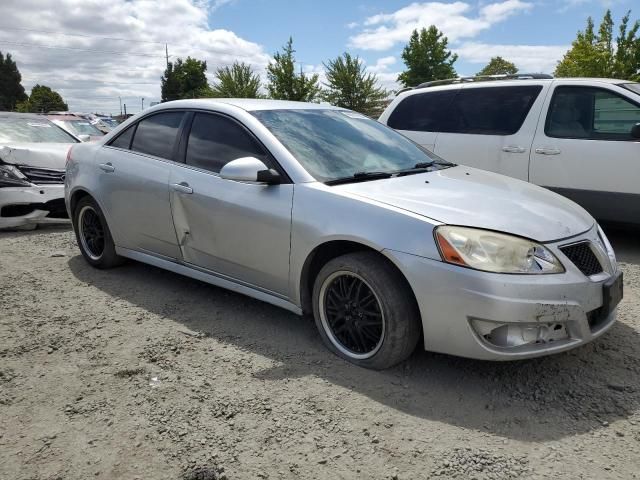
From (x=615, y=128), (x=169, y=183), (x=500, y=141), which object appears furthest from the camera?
(x=500, y=141)

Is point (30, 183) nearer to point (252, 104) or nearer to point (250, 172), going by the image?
point (252, 104)

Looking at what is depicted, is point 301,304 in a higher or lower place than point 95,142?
lower

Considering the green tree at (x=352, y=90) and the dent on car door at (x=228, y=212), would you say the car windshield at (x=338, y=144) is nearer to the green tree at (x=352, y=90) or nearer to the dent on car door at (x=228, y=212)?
the dent on car door at (x=228, y=212)

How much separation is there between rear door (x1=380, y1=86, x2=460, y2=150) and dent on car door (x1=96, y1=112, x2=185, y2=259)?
3311 millimetres

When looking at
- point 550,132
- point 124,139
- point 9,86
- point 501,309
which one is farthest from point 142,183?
point 9,86

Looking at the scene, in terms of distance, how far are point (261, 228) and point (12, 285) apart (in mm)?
2713

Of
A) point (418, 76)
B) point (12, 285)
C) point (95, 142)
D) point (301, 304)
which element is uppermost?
point (418, 76)

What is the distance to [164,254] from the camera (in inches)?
167

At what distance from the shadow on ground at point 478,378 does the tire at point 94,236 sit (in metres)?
1.23

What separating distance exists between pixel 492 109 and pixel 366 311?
4.04m

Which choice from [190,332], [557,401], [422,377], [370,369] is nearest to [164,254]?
[190,332]

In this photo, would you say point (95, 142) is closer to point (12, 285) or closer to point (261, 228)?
point (12, 285)

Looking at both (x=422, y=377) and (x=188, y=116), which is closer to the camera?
(x=422, y=377)

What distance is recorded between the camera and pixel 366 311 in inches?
118
